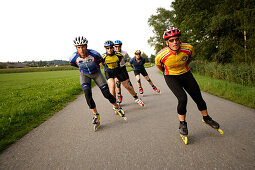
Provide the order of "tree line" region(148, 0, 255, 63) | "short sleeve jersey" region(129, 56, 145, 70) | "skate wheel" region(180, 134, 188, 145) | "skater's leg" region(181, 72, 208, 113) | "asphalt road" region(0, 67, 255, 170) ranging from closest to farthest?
"asphalt road" region(0, 67, 255, 170), "skate wheel" region(180, 134, 188, 145), "skater's leg" region(181, 72, 208, 113), "short sleeve jersey" region(129, 56, 145, 70), "tree line" region(148, 0, 255, 63)

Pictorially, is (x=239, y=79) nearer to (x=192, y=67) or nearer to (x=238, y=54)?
(x=238, y=54)

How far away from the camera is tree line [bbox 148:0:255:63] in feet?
35.6

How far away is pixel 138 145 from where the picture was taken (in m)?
2.46

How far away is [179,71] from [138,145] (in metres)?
1.70

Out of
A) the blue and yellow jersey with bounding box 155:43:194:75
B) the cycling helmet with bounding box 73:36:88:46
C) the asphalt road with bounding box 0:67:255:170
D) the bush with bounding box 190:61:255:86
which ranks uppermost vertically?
the cycling helmet with bounding box 73:36:88:46

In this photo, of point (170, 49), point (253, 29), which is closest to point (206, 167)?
point (170, 49)

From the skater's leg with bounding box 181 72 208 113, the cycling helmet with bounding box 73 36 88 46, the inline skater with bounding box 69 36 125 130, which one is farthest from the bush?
the cycling helmet with bounding box 73 36 88 46

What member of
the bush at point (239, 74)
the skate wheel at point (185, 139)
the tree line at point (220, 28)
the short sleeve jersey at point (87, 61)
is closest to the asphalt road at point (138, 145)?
the skate wheel at point (185, 139)

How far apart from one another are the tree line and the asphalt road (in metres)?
10.9

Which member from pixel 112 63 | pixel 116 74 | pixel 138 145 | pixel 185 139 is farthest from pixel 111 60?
pixel 185 139

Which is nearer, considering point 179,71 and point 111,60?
point 179,71

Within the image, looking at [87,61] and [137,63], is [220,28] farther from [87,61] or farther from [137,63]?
[87,61]

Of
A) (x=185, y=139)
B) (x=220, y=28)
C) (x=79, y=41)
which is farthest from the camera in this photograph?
(x=220, y=28)

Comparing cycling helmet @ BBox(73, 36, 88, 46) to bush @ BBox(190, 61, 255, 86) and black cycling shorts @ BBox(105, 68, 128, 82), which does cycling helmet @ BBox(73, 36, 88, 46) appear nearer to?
black cycling shorts @ BBox(105, 68, 128, 82)
